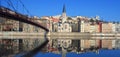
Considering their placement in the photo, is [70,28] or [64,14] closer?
[70,28]

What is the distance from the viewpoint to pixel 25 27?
71438mm

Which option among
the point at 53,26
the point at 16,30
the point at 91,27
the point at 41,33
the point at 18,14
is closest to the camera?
the point at 18,14

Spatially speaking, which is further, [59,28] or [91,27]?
[91,27]

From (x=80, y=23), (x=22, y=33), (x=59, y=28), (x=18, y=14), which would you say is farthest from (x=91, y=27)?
(x=18, y=14)

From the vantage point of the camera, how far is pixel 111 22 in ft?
340

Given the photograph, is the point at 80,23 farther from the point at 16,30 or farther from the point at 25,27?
the point at 16,30

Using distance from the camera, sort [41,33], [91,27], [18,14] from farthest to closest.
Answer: [91,27] → [41,33] → [18,14]

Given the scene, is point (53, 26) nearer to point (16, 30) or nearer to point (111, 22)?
point (111, 22)

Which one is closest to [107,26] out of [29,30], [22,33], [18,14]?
[29,30]

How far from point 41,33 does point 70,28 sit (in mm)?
23185

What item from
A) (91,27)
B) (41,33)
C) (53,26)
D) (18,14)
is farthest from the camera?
(91,27)

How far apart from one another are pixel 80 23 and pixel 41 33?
86.9ft

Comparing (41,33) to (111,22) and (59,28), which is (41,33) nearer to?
(59,28)

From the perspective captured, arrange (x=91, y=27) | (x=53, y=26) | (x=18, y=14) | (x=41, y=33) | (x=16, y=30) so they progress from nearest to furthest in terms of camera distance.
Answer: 1. (x=18, y=14)
2. (x=16, y=30)
3. (x=41, y=33)
4. (x=53, y=26)
5. (x=91, y=27)
